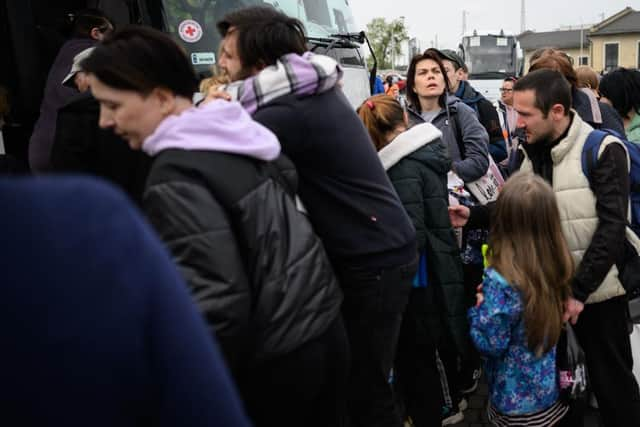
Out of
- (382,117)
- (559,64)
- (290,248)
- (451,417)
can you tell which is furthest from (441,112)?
(290,248)

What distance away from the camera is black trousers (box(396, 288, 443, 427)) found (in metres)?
3.40

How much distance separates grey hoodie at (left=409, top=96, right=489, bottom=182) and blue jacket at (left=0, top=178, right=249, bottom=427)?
3.46 metres

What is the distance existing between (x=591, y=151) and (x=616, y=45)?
88390mm

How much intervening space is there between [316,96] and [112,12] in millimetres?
2745

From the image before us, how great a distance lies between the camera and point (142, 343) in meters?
0.77

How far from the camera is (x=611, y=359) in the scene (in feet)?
10.9

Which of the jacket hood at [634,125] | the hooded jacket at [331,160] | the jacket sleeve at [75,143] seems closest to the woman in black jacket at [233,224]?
the hooded jacket at [331,160]

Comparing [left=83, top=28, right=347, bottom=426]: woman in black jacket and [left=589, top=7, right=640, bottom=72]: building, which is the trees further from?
[left=83, top=28, right=347, bottom=426]: woman in black jacket

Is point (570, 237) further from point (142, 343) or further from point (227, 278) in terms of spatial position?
point (142, 343)

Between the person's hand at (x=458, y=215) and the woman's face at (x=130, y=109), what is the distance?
7.04 ft

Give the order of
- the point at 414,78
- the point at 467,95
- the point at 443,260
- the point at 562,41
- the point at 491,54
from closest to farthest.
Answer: the point at 443,260, the point at 414,78, the point at 467,95, the point at 491,54, the point at 562,41

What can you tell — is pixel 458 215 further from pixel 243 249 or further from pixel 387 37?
pixel 387 37

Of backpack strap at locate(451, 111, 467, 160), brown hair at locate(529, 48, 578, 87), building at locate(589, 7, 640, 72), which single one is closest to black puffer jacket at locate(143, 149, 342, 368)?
backpack strap at locate(451, 111, 467, 160)

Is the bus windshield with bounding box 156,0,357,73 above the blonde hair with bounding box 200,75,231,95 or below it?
above
